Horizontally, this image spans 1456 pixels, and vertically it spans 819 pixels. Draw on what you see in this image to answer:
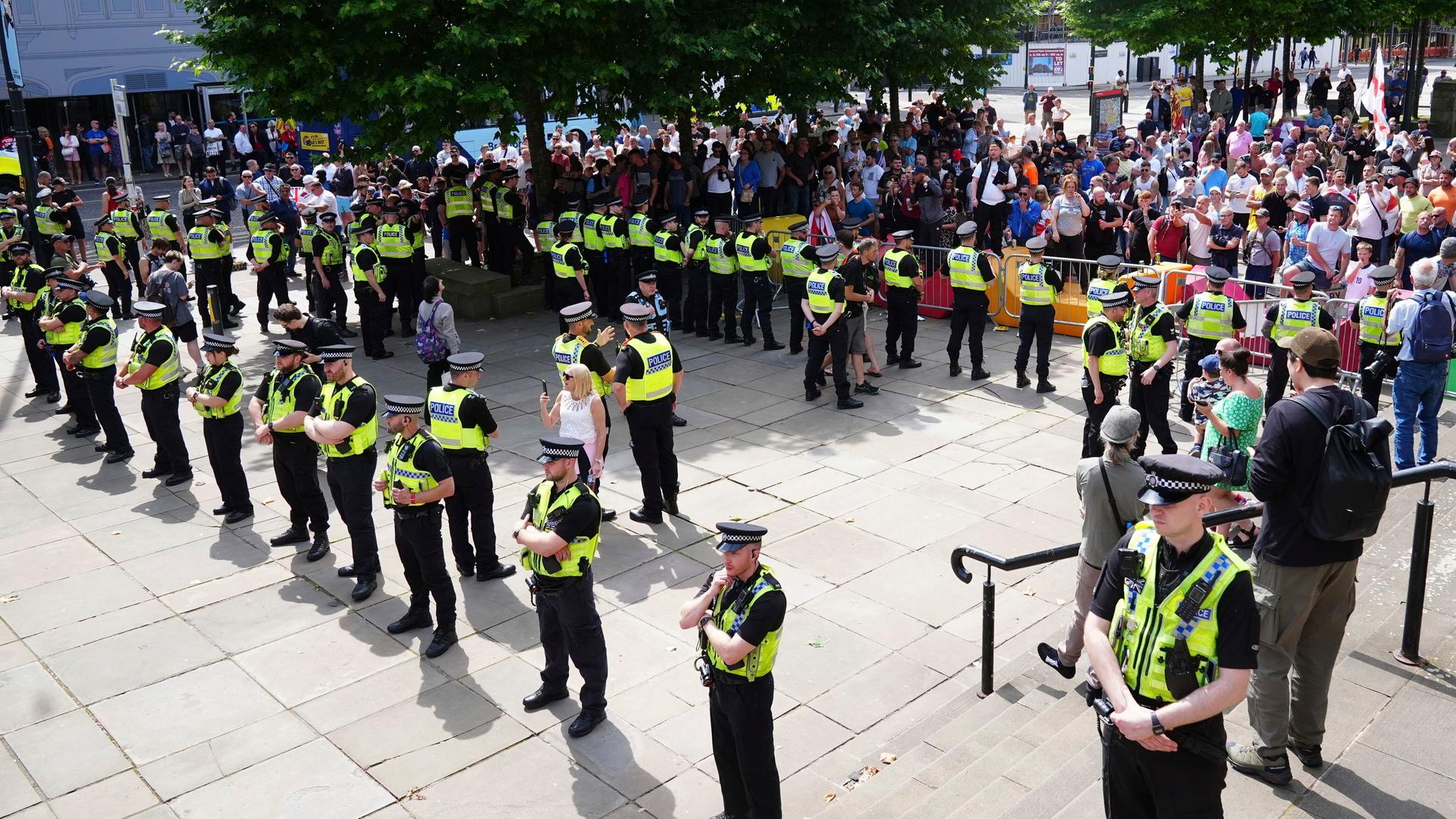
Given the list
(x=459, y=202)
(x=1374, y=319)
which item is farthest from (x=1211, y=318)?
(x=459, y=202)

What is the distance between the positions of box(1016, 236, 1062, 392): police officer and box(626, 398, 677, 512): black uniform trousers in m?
4.75

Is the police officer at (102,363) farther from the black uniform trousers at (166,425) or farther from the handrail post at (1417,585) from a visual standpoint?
the handrail post at (1417,585)

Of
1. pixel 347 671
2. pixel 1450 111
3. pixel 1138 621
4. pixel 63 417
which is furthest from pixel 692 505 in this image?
pixel 1450 111

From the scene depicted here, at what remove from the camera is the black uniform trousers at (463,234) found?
2070 centimetres

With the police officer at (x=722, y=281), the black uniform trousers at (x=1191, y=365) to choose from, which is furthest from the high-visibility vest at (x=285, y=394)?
the black uniform trousers at (x=1191, y=365)

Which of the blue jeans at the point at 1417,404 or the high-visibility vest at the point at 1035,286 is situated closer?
the blue jeans at the point at 1417,404

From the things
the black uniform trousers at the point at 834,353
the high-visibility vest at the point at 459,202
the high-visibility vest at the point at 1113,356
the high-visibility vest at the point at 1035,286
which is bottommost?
the black uniform trousers at the point at 834,353

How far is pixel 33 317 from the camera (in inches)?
604

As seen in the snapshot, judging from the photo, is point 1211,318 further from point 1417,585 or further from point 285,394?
point 285,394

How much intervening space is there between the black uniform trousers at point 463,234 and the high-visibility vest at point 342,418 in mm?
11809

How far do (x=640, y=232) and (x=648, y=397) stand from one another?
7.11 metres

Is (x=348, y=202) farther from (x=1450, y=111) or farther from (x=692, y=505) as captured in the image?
(x=1450, y=111)

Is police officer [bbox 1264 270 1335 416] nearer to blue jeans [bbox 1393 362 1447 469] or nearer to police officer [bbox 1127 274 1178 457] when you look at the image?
blue jeans [bbox 1393 362 1447 469]

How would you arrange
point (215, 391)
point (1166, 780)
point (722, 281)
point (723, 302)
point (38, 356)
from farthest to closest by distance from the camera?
point (723, 302) < point (722, 281) < point (38, 356) < point (215, 391) < point (1166, 780)
